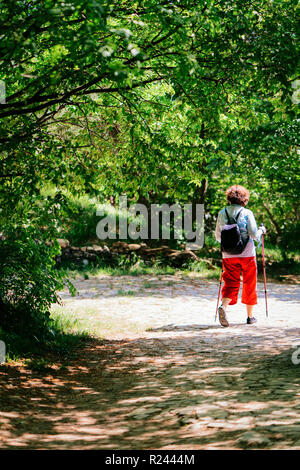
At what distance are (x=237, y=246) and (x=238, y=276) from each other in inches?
20.3

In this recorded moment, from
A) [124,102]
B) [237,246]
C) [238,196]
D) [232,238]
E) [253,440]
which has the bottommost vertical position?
[253,440]

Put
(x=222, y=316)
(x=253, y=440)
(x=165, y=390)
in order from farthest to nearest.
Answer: (x=222, y=316) < (x=165, y=390) < (x=253, y=440)

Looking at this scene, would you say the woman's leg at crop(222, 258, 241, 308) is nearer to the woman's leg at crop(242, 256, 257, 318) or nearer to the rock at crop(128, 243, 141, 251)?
the woman's leg at crop(242, 256, 257, 318)

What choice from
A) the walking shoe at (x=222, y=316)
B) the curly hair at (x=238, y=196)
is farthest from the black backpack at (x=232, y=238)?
the walking shoe at (x=222, y=316)

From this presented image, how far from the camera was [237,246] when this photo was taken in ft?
25.7

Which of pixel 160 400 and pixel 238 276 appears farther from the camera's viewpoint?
pixel 238 276

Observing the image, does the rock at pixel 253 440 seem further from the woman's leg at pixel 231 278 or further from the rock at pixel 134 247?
the rock at pixel 134 247

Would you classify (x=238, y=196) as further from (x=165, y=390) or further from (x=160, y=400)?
(x=160, y=400)

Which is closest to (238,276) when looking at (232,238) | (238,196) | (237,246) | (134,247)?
(237,246)

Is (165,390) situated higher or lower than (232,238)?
lower

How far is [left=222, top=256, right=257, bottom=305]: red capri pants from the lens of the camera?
7.95m

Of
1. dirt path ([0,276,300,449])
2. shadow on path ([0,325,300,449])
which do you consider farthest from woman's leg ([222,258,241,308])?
shadow on path ([0,325,300,449])

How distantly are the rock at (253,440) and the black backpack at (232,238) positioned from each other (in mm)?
4378

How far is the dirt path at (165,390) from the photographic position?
3959mm
